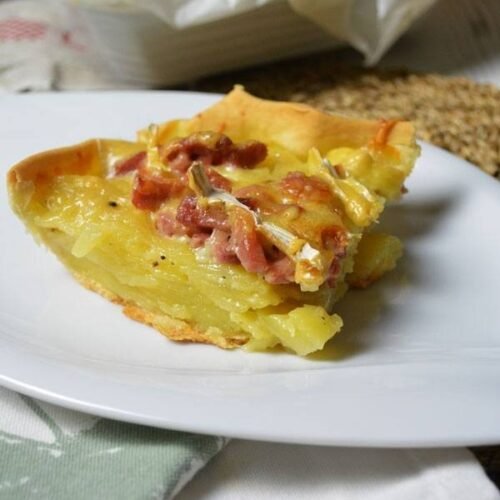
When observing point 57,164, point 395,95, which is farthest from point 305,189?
point 395,95

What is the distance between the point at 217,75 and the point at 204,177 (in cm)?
165

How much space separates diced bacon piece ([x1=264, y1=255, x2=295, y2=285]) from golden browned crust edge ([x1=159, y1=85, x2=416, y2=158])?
525 millimetres

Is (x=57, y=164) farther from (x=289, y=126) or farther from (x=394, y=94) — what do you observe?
(x=394, y=94)

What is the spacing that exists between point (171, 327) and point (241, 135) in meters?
0.59

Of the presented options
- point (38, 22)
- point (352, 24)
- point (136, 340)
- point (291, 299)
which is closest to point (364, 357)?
point (291, 299)

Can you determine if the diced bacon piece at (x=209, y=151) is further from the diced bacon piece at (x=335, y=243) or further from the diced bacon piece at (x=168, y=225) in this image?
the diced bacon piece at (x=335, y=243)

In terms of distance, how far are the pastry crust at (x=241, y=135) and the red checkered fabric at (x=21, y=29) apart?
1.70 m

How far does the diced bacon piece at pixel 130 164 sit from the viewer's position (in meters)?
2.08

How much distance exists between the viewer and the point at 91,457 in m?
Result: 1.58

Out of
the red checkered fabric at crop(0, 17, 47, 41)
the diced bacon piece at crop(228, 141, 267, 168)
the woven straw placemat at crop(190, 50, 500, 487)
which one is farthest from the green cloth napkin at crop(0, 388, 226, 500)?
the red checkered fabric at crop(0, 17, 47, 41)

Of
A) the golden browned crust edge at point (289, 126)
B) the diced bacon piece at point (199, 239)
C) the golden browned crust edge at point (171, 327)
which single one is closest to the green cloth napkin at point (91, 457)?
the golden browned crust edge at point (171, 327)

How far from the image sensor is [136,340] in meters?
1.85

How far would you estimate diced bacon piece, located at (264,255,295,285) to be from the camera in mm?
1712

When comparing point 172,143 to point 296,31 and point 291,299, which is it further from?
point 296,31
